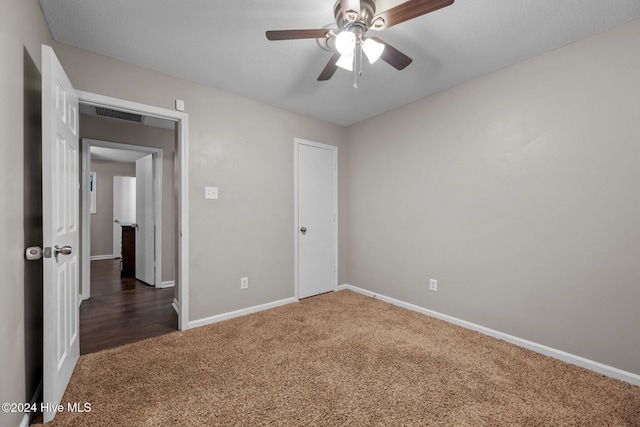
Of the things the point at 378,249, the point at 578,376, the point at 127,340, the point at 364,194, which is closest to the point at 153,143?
the point at 127,340

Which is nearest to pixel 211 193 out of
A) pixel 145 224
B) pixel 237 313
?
pixel 237 313

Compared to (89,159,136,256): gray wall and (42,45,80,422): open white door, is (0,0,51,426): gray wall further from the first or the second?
(89,159,136,256): gray wall

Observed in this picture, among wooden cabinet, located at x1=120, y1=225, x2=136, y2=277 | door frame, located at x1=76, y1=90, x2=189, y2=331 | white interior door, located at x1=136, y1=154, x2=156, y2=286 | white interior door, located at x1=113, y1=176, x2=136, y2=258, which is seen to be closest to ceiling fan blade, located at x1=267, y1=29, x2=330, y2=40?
door frame, located at x1=76, y1=90, x2=189, y2=331

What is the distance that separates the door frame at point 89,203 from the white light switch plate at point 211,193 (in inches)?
68.7

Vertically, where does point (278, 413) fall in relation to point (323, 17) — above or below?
below

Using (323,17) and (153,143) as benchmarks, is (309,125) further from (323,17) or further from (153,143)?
(153,143)

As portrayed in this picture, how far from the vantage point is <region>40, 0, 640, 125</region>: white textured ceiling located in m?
1.73

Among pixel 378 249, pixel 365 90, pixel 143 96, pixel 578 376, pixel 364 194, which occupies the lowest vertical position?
pixel 578 376

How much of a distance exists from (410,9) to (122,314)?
3820 mm

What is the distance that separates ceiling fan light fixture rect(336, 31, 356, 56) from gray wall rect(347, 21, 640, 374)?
165 centimetres

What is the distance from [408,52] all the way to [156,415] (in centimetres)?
298

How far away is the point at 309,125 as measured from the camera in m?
3.64

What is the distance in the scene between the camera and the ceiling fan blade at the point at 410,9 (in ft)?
4.42

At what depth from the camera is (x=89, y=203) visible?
3695 millimetres
